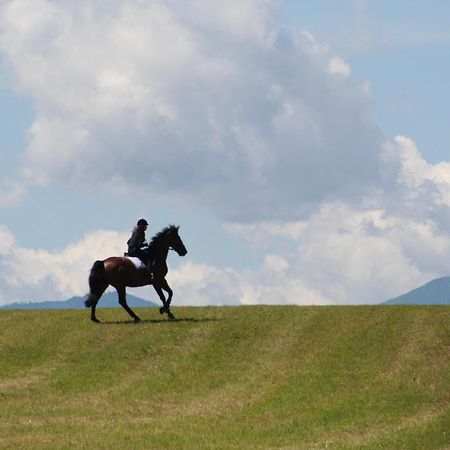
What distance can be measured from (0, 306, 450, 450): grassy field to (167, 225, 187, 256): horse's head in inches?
121

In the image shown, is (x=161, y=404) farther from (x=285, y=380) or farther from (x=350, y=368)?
(x=350, y=368)

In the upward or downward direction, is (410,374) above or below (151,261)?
below

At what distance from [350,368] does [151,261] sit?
12.2 meters

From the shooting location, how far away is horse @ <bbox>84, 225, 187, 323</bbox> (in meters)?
49.9

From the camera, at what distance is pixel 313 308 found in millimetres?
52781

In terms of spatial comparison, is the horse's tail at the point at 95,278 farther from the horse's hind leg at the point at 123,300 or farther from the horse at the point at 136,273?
the horse's hind leg at the point at 123,300

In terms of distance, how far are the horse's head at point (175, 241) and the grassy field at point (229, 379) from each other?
3063 millimetres

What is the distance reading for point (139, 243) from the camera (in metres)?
51.0

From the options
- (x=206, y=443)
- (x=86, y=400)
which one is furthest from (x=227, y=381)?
(x=206, y=443)

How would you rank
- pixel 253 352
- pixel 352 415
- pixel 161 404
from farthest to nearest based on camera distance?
pixel 253 352
pixel 161 404
pixel 352 415

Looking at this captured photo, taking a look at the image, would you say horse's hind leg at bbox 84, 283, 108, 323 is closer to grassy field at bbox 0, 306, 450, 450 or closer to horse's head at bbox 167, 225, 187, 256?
grassy field at bbox 0, 306, 450, 450

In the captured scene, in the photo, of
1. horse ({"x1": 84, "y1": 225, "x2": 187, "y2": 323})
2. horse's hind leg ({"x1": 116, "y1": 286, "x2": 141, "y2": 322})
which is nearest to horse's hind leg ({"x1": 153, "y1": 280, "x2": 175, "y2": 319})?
horse ({"x1": 84, "y1": 225, "x2": 187, "y2": 323})

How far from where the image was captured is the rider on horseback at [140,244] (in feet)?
167

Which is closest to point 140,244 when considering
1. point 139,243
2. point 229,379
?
point 139,243
